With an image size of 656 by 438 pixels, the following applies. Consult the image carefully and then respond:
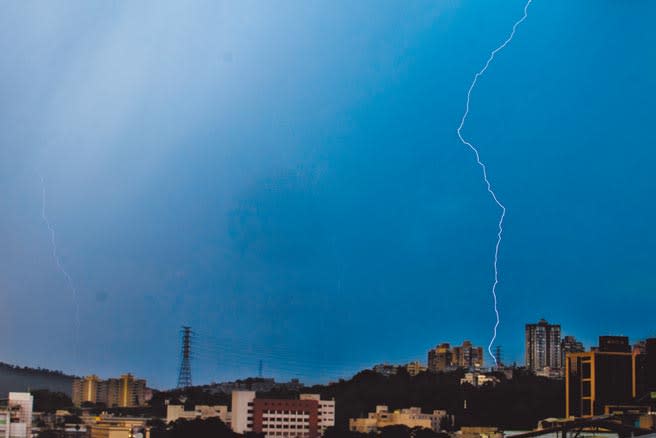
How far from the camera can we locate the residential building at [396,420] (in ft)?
37.4

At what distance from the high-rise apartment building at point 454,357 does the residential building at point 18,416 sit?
5.08 m

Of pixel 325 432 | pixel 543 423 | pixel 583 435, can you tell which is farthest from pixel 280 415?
pixel 583 435

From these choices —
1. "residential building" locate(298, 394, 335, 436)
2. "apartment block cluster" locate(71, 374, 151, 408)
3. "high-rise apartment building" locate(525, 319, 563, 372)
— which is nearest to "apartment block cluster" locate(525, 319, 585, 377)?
"high-rise apartment building" locate(525, 319, 563, 372)

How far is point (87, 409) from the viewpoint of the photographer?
45.9 ft

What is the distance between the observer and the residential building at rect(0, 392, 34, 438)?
12.3 metres

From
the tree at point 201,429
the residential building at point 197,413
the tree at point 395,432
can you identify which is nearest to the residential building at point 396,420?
the tree at point 395,432

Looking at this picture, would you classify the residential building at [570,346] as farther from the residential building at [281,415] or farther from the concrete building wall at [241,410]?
the concrete building wall at [241,410]

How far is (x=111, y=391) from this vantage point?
575 inches

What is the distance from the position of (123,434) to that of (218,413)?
112 centimetres

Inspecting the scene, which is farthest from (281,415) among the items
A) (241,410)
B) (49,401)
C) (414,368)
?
(49,401)

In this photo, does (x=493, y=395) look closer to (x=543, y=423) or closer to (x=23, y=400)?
(x=543, y=423)

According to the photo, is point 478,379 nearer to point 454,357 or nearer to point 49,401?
point 454,357

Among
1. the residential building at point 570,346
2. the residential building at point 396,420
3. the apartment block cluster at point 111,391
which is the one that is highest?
the residential building at point 570,346

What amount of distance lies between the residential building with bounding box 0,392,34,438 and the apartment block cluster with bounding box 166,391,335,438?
1858 mm
